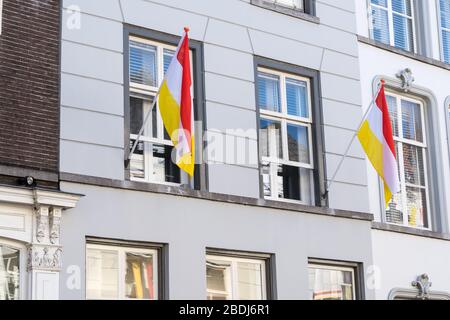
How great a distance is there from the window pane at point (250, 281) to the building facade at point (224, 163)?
2cm

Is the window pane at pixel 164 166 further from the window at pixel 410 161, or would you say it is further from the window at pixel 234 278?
the window at pixel 410 161

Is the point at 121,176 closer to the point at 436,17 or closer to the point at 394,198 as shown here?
the point at 394,198

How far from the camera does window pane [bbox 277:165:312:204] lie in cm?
1641

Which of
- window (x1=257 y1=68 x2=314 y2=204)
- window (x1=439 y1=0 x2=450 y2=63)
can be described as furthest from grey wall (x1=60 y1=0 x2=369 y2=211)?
window (x1=439 y1=0 x2=450 y2=63)

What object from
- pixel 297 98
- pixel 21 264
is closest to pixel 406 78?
pixel 297 98

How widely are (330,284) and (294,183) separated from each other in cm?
168

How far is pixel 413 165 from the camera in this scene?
62.1 feet

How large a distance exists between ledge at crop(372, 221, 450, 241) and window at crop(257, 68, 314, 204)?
1.35 metres

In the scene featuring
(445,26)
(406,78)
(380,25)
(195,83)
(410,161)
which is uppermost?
(445,26)

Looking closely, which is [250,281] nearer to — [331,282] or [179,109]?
[331,282]

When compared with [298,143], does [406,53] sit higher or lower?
higher

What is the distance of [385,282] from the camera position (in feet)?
→ 56.2

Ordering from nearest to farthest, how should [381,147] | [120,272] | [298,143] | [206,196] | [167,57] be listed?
[120,272] → [206,196] → [167,57] → [381,147] → [298,143]
